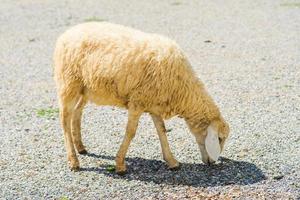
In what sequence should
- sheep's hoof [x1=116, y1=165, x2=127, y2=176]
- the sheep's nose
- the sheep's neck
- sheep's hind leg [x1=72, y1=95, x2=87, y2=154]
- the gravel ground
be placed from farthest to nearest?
sheep's hind leg [x1=72, y1=95, x2=87, y2=154] → the sheep's nose → sheep's hoof [x1=116, y1=165, x2=127, y2=176] → the sheep's neck → the gravel ground

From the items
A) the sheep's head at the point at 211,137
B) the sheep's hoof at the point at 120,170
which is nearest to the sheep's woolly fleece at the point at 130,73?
the sheep's head at the point at 211,137

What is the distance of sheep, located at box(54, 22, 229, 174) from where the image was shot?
8734 mm

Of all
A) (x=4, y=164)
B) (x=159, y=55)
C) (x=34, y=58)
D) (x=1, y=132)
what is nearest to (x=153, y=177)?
(x=159, y=55)

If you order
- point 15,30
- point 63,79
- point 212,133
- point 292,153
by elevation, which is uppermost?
point 63,79

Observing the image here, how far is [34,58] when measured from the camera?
17.1 meters

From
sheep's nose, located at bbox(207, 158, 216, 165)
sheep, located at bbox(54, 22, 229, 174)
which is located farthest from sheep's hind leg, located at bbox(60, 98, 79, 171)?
sheep's nose, located at bbox(207, 158, 216, 165)

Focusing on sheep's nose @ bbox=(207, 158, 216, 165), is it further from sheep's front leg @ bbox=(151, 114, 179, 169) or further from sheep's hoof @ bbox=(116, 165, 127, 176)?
sheep's hoof @ bbox=(116, 165, 127, 176)

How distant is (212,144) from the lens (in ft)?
29.5

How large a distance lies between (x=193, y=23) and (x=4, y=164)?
13.2 meters

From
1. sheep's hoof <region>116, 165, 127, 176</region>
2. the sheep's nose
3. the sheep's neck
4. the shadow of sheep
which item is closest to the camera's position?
the shadow of sheep

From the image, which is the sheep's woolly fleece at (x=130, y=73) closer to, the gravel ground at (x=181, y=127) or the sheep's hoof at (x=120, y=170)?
the sheep's hoof at (x=120, y=170)

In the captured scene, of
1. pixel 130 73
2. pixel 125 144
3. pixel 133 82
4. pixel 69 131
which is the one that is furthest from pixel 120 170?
pixel 130 73

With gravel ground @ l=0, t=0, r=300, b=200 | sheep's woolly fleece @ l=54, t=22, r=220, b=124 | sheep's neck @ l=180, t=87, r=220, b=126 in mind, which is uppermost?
sheep's woolly fleece @ l=54, t=22, r=220, b=124

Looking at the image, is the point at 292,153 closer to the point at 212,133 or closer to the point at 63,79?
the point at 212,133
